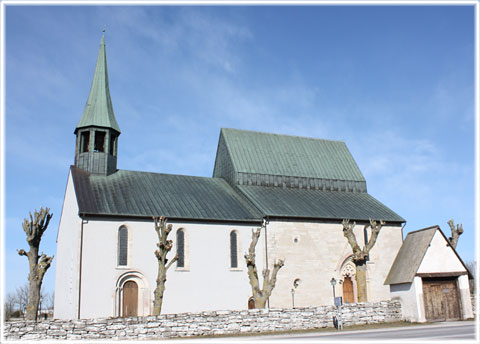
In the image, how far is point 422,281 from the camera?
29125mm

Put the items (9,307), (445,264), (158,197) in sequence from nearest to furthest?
(445,264) < (158,197) < (9,307)

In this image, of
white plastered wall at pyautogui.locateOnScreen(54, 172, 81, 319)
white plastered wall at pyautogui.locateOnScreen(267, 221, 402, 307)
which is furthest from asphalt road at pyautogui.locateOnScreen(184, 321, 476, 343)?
white plastered wall at pyautogui.locateOnScreen(54, 172, 81, 319)

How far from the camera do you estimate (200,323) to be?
2344 cm

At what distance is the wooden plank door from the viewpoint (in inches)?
1123

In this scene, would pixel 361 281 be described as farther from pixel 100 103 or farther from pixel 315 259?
pixel 100 103

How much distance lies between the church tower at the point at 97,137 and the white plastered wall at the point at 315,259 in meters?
12.6

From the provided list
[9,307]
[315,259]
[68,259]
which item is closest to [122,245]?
[68,259]

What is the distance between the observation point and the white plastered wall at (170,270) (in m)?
28.7

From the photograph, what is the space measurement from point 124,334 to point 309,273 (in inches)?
603

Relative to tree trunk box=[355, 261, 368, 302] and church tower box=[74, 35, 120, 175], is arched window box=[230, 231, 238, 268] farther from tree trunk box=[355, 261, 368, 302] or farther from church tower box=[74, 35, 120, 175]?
church tower box=[74, 35, 120, 175]

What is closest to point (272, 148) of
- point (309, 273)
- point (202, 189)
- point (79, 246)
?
point (202, 189)

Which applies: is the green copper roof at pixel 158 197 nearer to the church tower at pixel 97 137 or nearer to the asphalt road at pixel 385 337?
the church tower at pixel 97 137

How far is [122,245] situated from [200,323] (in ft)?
29.4

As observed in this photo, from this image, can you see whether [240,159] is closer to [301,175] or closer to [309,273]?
[301,175]
